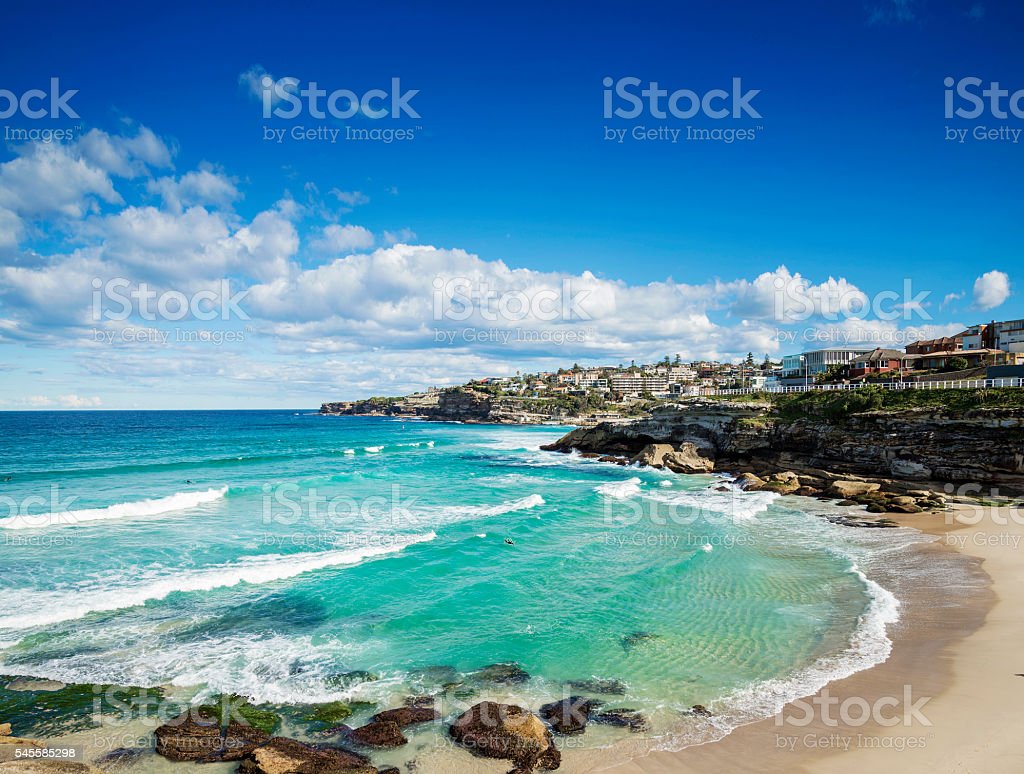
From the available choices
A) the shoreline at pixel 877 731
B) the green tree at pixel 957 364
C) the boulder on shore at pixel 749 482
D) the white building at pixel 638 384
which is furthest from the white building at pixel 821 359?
the white building at pixel 638 384

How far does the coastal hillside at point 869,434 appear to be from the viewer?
97.8ft

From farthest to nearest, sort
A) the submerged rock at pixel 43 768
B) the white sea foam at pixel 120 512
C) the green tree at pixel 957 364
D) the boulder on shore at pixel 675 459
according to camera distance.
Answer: the green tree at pixel 957 364 < the boulder on shore at pixel 675 459 < the white sea foam at pixel 120 512 < the submerged rock at pixel 43 768

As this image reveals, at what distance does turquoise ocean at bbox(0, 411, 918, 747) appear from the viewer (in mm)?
11109

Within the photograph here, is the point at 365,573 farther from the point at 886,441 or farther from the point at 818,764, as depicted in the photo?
the point at 886,441

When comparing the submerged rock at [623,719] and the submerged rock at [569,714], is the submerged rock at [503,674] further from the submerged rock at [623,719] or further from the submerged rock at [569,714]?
the submerged rock at [623,719]

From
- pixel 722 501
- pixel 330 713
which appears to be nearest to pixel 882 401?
pixel 722 501

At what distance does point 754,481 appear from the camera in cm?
3606

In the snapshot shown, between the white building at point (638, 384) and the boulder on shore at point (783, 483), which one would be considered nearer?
the boulder on shore at point (783, 483)

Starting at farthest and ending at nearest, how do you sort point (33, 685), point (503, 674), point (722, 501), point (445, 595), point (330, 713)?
1. point (722, 501)
2. point (445, 595)
3. point (503, 674)
4. point (33, 685)
5. point (330, 713)

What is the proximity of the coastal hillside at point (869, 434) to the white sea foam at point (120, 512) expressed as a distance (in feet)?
126

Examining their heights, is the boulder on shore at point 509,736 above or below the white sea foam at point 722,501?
above

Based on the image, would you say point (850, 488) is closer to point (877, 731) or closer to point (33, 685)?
point (877, 731)

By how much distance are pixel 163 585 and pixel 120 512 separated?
13.8m

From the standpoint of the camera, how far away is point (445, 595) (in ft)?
53.5
